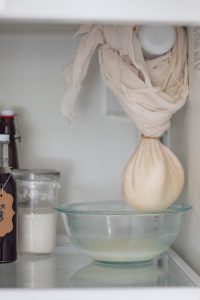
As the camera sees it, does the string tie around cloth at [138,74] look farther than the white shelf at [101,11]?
Yes

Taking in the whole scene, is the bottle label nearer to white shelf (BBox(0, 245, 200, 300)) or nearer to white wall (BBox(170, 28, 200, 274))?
white shelf (BBox(0, 245, 200, 300))

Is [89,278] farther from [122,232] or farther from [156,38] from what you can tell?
[156,38]

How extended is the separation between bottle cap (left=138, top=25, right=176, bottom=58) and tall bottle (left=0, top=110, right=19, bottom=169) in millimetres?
310

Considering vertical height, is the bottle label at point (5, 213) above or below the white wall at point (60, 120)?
below

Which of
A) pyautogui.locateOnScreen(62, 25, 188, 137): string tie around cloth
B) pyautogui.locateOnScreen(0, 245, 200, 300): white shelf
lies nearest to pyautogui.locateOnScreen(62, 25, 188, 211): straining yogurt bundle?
pyautogui.locateOnScreen(62, 25, 188, 137): string tie around cloth

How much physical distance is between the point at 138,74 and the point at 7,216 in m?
0.35

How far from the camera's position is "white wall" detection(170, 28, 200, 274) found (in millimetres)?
1035

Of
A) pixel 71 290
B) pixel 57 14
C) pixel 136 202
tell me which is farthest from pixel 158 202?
pixel 57 14

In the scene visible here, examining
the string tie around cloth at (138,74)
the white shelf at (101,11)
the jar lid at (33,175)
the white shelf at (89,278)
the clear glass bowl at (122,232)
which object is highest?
the white shelf at (101,11)

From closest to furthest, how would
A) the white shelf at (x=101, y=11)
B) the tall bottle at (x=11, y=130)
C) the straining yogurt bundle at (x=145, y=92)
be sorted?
the white shelf at (x=101, y=11)
the straining yogurt bundle at (x=145, y=92)
the tall bottle at (x=11, y=130)

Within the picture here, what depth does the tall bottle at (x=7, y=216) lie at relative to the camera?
1.06m

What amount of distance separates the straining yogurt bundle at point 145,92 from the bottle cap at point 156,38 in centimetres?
1

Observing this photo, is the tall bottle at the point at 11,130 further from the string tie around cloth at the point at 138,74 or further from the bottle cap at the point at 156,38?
the bottle cap at the point at 156,38

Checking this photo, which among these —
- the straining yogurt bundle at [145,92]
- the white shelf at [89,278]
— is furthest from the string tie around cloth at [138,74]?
the white shelf at [89,278]
